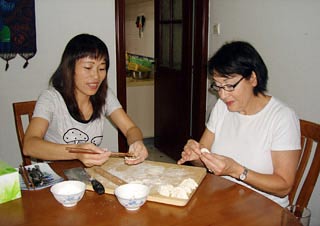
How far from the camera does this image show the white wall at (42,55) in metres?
A: 2.65

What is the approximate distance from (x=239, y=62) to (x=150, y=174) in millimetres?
608

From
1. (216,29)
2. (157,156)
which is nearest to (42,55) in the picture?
(216,29)

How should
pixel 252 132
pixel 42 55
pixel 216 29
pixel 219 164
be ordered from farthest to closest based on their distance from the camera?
pixel 216 29 → pixel 42 55 → pixel 252 132 → pixel 219 164

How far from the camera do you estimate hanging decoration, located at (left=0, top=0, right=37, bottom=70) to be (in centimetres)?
252

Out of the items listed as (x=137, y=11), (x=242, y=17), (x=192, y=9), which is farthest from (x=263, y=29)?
(x=137, y=11)

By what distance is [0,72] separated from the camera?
259 centimetres

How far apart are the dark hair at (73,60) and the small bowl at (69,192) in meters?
0.66

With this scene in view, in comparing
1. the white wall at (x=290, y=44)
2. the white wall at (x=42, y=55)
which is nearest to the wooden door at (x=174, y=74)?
the white wall at (x=290, y=44)

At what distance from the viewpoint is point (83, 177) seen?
1.35 meters

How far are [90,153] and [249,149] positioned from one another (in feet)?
2.31

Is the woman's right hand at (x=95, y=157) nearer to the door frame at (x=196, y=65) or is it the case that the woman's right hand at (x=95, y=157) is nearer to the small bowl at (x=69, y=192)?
the small bowl at (x=69, y=192)

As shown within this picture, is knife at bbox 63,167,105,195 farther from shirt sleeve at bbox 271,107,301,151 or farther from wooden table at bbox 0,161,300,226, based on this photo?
shirt sleeve at bbox 271,107,301,151

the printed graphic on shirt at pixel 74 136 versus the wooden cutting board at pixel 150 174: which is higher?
the printed graphic on shirt at pixel 74 136

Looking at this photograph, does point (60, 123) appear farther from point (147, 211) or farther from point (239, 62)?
point (239, 62)
